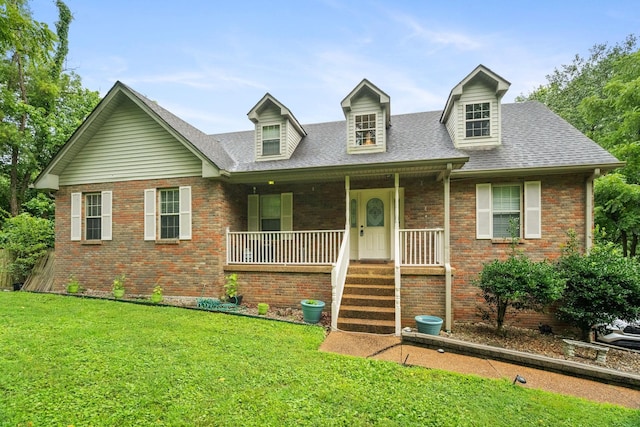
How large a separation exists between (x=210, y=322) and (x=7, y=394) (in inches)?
121

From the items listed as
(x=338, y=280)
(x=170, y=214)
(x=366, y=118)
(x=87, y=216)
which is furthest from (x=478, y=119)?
(x=87, y=216)

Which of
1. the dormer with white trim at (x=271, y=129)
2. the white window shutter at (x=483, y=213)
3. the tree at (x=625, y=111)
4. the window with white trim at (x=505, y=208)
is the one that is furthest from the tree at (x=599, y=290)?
the dormer with white trim at (x=271, y=129)

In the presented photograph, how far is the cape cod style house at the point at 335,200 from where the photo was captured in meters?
7.00

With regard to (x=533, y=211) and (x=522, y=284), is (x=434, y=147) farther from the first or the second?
(x=522, y=284)

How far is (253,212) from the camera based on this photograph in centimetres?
950

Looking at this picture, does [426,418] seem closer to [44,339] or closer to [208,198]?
[44,339]

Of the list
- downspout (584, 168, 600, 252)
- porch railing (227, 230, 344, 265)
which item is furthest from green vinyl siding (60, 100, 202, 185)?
downspout (584, 168, 600, 252)

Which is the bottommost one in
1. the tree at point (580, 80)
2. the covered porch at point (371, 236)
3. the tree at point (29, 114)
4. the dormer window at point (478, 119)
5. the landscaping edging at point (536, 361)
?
the landscaping edging at point (536, 361)

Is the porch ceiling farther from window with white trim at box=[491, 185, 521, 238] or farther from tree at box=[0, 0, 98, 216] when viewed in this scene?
tree at box=[0, 0, 98, 216]

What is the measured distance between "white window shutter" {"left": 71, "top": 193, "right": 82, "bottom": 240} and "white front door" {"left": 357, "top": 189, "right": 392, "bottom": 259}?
8581mm

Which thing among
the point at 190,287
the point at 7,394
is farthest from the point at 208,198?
the point at 7,394

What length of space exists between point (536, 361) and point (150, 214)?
30.9 feet

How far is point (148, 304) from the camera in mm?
7418

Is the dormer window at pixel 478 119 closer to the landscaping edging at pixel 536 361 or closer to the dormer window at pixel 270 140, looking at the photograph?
the dormer window at pixel 270 140
